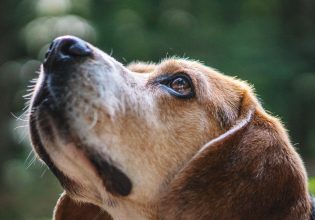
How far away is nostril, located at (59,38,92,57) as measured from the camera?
467cm

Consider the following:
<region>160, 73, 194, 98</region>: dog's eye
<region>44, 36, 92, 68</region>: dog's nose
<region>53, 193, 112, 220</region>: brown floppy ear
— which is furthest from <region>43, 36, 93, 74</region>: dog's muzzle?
<region>53, 193, 112, 220</region>: brown floppy ear

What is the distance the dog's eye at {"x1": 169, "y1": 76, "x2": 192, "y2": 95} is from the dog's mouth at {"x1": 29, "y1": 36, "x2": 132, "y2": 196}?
78 cm

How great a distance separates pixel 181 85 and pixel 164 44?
33.5 feet

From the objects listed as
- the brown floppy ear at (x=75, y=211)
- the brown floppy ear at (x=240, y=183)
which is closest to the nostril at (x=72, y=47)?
the brown floppy ear at (x=240, y=183)

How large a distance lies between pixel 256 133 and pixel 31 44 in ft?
40.6

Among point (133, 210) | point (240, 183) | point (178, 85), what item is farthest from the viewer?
point (178, 85)

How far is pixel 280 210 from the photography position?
14.8ft

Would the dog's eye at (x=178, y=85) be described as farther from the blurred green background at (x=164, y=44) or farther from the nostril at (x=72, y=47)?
the blurred green background at (x=164, y=44)

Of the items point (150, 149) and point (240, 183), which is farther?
point (150, 149)

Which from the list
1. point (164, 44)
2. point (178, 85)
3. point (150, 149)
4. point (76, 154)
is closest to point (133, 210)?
point (150, 149)

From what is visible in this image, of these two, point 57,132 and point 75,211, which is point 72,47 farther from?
point 75,211

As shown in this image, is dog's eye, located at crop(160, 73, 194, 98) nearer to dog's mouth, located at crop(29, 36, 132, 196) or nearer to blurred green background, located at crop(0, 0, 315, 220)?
dog's mouth, located at crop(29, 36, 132, 196)

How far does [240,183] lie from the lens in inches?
180

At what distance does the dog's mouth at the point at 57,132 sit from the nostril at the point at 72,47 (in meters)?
0.02
